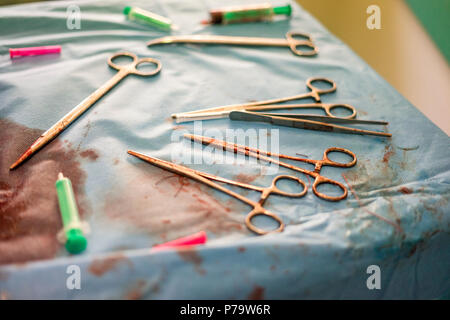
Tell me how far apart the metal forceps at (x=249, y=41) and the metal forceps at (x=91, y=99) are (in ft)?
0.36

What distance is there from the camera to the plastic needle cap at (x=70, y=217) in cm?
76

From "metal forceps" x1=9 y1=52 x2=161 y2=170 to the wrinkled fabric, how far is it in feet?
0.06

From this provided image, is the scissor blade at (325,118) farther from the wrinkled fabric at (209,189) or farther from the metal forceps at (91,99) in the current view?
the metal forceps at (91,99)

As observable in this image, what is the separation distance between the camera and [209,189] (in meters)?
0.92

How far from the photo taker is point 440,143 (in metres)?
1.05

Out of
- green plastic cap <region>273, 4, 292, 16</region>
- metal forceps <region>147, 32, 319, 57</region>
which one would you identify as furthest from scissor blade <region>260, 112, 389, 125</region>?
green plastic cap <region>273, 4, 292, 16</region>

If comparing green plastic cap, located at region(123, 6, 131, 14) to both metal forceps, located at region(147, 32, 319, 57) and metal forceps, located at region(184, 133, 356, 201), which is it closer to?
metal forceps, located at region(147, 32, 319, 57)

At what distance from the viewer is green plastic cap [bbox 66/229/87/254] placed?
76 cm

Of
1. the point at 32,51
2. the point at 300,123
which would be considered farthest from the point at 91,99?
the point at 300,123

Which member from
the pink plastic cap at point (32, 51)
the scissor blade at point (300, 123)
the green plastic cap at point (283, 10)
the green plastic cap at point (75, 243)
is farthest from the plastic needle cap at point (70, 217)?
the green plastic cap at point (283, 10)

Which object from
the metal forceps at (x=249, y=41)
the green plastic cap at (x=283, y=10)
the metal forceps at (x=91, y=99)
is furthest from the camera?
the green plastic cap at (x=283, y=10)

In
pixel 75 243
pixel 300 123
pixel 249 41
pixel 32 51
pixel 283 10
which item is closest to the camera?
pixel 75 243

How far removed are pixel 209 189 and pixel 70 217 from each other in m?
0.28

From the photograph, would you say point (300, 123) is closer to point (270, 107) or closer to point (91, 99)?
point (270, 107)
